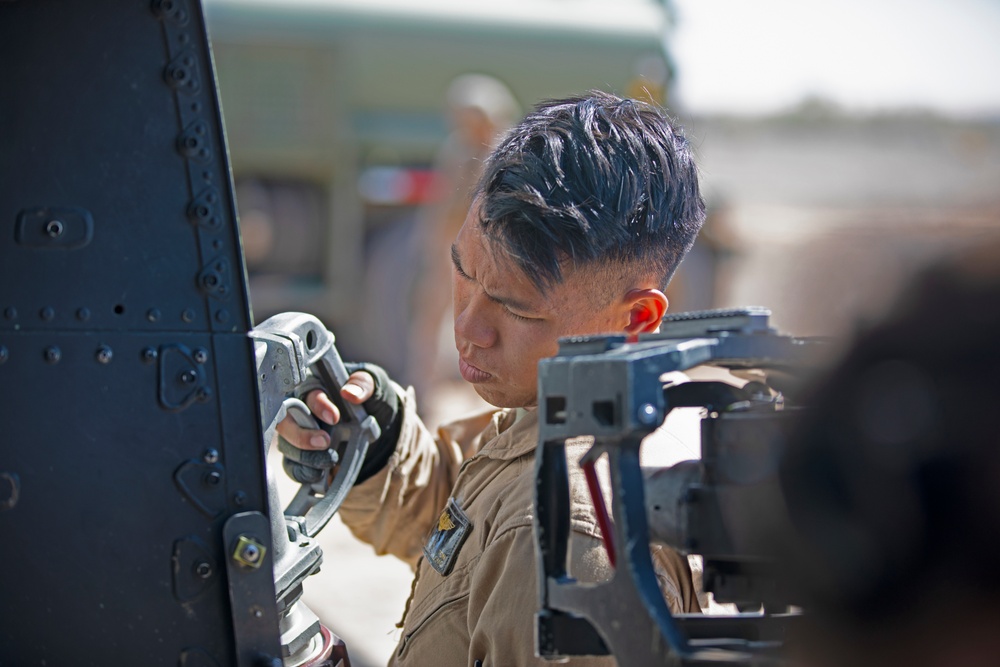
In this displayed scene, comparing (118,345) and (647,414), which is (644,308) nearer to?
(647,414)

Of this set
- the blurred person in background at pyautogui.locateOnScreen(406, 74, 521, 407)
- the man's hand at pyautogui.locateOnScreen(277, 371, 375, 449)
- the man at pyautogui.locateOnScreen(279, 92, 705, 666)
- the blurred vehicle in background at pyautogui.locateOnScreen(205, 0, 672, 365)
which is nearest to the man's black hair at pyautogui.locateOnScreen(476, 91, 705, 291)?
the man at pyautogui.locateOnScreen(279, 92, 705, 666)

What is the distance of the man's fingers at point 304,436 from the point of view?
1943 millimetres

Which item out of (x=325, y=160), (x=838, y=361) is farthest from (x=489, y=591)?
(x=325, y=160)

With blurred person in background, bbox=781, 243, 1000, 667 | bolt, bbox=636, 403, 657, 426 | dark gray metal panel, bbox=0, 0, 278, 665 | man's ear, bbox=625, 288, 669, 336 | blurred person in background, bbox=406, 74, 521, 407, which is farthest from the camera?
blurred person in background, bbox=406, 74, 521, 407

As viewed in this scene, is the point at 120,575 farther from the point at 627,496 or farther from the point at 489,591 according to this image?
the point at 627,496

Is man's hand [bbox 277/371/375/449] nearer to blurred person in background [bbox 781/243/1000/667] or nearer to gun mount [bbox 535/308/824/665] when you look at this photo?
gun mount [bbox 535/308/824/665]

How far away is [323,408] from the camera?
196 centimetres

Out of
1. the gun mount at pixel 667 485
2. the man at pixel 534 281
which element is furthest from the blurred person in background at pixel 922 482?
the man at pixel 534 281

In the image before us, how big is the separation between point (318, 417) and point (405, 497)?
29 cm

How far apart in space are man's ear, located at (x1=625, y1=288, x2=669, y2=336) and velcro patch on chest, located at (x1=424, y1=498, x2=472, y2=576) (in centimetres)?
38

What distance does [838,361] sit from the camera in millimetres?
859

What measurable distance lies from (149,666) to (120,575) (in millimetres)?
124

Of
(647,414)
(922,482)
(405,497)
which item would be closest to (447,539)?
(405,497)

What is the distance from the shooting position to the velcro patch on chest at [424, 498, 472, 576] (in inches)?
62.7
